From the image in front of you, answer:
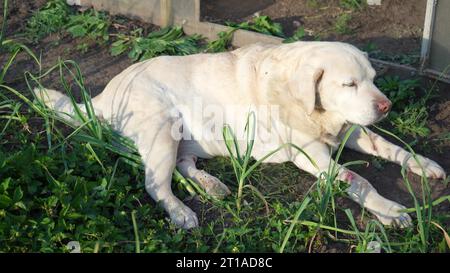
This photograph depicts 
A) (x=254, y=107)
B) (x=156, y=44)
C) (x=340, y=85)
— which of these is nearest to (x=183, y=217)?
(x=254, y=107)

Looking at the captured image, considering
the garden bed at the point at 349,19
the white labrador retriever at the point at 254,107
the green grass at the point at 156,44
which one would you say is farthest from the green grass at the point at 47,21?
the white labrador retriever at the point at 254,107

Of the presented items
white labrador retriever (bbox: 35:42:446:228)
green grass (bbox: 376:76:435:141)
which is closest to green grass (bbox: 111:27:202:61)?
white labrador retriever (bbox: 35:42:446:228)

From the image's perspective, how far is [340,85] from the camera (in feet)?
12.4

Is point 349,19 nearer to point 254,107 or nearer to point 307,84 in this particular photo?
point 254,107

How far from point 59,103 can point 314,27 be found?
271cm

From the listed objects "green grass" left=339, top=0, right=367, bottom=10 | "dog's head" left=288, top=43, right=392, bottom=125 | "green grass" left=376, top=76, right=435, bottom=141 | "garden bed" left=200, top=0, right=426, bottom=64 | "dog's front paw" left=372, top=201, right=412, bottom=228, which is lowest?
"dog's front paw" left=372, top=201, right=412, bottom=228

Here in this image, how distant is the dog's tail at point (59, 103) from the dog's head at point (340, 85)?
149 centimetres

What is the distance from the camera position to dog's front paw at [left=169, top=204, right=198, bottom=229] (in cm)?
372

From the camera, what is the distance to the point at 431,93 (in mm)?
4906

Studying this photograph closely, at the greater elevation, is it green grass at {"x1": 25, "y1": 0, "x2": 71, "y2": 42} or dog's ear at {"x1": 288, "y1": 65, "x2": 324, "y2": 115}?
dog's ear at {"x1": 288, "y1": 65, "x2": 324, "y2": 115}

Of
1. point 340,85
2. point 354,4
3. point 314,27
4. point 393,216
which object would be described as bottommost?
point 393,216

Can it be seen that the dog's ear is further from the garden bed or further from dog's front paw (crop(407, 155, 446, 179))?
the garden bed

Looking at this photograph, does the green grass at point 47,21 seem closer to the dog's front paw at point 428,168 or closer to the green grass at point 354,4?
the green grass at point 354,4

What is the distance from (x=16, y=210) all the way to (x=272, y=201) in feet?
5.04
